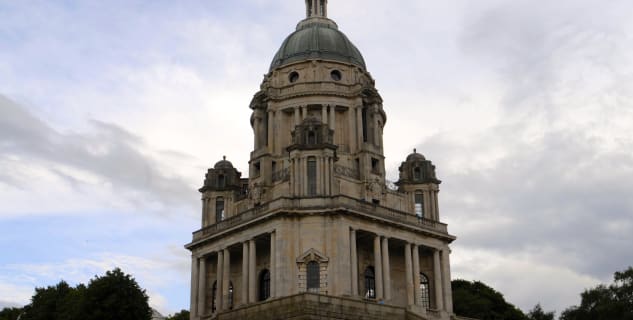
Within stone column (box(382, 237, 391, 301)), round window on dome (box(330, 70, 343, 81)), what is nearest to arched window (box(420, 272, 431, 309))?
stone column (box(382, 237, 391, 301))

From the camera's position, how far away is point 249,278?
58.6m

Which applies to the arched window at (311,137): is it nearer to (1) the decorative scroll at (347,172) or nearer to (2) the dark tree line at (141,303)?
(1) the decorative scroll at (347,172)

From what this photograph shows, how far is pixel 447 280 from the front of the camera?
206 feet

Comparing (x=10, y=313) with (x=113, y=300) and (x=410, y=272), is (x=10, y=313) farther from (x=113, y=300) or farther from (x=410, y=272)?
(x=410, y=272)

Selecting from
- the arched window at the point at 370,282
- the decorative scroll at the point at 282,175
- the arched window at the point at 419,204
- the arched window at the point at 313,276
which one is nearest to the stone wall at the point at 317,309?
the arched window at the point at 313,276

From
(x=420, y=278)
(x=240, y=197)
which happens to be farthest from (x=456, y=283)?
(x=240, y=197)

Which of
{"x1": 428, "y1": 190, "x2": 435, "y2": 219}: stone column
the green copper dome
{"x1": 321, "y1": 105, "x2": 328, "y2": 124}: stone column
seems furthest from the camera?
the green copper dome

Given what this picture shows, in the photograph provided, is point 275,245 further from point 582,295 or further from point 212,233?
point 582,295

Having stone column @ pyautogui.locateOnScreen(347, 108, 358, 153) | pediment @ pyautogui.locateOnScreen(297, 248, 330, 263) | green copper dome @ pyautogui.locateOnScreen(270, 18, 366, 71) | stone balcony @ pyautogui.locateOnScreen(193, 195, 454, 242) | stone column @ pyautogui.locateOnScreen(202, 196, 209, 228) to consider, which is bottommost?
pediment @ pyautogui.locateOnScreen(297, 248, 330, 263)

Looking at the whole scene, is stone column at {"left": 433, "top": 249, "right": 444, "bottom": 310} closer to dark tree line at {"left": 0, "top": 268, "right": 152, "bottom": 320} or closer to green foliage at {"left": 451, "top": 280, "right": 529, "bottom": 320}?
green foliage at {"left": 451, "top": 280, "right": 529, "bottom": 320}

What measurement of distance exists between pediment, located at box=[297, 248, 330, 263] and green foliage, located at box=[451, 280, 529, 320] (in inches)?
1072

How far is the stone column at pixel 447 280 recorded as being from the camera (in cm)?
6194

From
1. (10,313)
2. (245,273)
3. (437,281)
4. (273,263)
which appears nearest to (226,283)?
(245,273)

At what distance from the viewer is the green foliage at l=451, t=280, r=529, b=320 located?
7896cm
